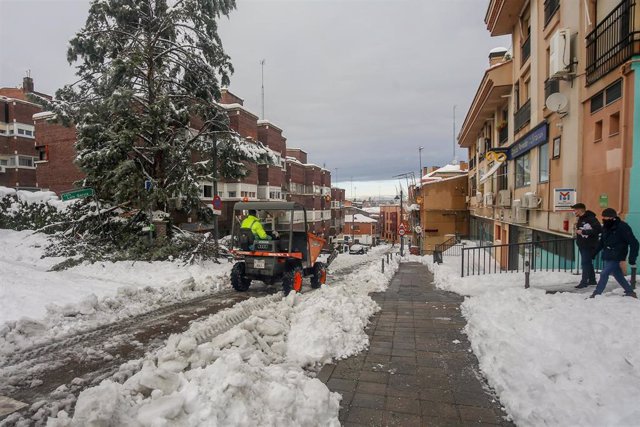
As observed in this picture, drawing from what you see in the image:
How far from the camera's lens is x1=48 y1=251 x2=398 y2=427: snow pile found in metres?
2.97

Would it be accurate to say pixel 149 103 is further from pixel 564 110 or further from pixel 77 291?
pixel 564 110

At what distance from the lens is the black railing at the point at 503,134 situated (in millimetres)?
17194

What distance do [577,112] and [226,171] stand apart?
→ 1217cm

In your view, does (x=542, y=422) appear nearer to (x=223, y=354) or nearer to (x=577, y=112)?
(x=223, y=354)

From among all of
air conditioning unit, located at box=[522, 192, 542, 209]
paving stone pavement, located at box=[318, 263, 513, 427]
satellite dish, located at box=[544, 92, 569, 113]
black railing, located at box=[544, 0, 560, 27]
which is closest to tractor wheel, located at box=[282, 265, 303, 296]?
paving stone pavement, located at box=[318, 263, 513, 427]

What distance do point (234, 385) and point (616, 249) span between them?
6.67 metres

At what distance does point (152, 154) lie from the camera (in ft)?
46.9

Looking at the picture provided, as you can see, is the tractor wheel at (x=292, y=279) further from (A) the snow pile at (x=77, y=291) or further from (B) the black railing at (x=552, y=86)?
(B) the black railing at (x=552, y=86)

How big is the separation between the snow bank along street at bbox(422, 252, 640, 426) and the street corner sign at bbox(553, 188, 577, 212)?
2.76 metres

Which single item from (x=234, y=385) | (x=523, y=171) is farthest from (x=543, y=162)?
(x=234, y=385)

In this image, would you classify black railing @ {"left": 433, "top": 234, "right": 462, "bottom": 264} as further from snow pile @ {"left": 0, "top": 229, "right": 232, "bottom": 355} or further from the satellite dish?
snow pile @ {"left": 0, "top": 229, "right": 232, "bottom": 355}

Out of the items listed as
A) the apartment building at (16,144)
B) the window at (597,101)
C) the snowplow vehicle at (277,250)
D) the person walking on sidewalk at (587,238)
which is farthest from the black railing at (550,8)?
the apartment building at (16,144)

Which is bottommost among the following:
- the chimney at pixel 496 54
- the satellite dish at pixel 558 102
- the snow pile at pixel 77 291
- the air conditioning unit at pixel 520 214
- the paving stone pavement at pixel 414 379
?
the paving stone pavement at pixel 414 379

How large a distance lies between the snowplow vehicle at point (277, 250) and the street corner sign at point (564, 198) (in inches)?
253
